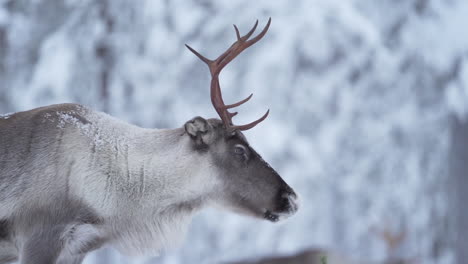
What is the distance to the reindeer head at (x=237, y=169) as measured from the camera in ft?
10.7

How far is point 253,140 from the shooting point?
7418mm

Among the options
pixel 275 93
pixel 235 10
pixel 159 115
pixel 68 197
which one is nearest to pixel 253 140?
pixel 275 93

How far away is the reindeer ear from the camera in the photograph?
325 centimetres

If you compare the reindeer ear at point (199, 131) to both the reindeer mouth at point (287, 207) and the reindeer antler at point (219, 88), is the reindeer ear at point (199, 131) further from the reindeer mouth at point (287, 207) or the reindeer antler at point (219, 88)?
the reindeer mouth at point (287, 207)

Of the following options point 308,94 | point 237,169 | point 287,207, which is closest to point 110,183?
point 237,169

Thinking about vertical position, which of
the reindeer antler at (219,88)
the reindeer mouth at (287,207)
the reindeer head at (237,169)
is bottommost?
the reindeer mouth at (287,207)

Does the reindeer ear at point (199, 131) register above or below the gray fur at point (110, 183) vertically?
above

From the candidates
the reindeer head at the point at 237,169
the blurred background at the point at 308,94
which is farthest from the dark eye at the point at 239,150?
the blurred background at the point at 308,94

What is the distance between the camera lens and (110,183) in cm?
309

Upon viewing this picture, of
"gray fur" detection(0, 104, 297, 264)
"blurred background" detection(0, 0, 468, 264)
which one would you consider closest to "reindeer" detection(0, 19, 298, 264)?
"gray fur" detection(0, 104, 297, 264)

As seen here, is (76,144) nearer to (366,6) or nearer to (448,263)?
(366,6)

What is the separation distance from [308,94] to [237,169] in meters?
4.70

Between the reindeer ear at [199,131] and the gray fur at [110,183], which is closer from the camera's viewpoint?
the gray fur at [110,183]

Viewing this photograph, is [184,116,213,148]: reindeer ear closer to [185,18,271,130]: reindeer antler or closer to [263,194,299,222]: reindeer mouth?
[185,18,271,130]: reindeer antler
